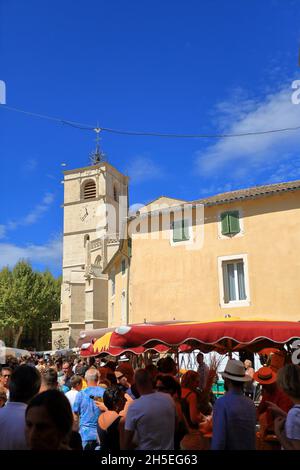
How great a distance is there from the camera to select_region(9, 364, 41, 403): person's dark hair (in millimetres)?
3055

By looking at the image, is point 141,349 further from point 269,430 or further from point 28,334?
point 28,334

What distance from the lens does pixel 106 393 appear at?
4.74 meters

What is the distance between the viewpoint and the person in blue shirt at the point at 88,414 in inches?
211

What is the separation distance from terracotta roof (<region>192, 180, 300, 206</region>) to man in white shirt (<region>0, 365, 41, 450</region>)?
597 inches

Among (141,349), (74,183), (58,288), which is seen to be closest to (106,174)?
(74,183)

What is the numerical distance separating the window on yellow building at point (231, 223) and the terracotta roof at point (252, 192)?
0.62 m

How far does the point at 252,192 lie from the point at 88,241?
34.0 metres

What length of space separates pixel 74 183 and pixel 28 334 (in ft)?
72.1

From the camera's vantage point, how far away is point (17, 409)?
2.95 metres

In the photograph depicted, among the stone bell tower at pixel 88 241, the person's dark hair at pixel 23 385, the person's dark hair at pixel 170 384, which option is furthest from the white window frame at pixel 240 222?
the stone bell tower at pixel 88 241

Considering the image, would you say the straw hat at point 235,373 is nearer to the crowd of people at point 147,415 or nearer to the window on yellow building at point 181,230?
the crowd of people at point 147,415

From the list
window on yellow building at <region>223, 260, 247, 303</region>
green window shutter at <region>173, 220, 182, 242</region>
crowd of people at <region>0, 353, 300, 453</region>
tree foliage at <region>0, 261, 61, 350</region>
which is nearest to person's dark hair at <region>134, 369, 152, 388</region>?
crowd of people at <region>0, 353, 300, 453</region>

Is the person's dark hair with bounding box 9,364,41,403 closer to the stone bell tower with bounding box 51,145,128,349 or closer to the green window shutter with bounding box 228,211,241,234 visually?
the green window shutter with bounding box 228,211,241,234
